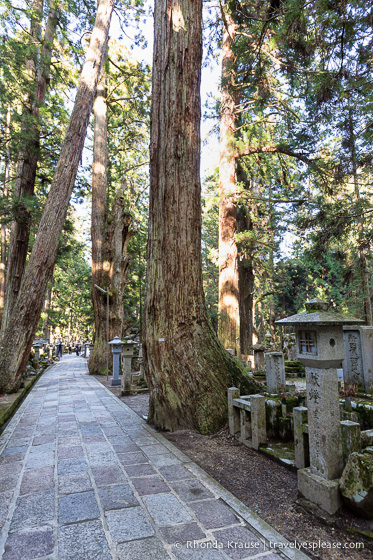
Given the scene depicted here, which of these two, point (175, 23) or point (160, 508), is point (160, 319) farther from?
point (175, 23)

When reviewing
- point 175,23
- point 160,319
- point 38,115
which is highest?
point 38,115

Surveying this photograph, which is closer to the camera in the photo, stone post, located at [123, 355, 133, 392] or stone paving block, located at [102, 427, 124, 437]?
stone paving block, located at [102, 427, 124, 437]

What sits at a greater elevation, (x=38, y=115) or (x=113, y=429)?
(x=38, y=115)

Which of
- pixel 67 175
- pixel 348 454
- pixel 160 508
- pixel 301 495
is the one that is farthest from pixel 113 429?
pixel 67 175

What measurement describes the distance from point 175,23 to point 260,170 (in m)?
6.89

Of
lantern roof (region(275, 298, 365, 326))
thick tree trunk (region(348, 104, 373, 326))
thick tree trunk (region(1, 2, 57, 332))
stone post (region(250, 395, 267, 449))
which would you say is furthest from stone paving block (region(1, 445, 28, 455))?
thick tree trunk (region(348, 104, 373, 326))

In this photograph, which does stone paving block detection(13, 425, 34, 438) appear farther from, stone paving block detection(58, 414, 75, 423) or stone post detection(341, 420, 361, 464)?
stone post detection(341, 420, 361, 464)

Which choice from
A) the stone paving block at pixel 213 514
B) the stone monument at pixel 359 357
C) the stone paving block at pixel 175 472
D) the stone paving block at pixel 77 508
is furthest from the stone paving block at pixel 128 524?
the stone monument at pixel 359 357

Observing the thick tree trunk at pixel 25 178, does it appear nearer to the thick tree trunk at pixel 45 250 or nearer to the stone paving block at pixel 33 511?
the thick tree trunk at pixel 45 250

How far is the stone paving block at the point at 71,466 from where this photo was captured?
132 inches

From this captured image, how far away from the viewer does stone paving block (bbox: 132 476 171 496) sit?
2844 mm

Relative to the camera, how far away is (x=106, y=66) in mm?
14078

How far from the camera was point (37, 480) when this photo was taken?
311 centimetres

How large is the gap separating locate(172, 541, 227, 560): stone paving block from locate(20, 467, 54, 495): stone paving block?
61.6 inches
